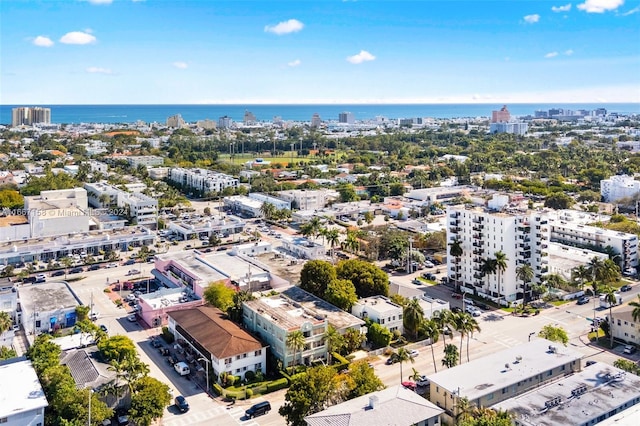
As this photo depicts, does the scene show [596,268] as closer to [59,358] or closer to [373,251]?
[373,251]

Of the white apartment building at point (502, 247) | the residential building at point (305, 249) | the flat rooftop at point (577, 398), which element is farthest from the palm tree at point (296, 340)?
the residential building at point (305, 249)

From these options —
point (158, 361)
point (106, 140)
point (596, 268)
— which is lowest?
point (158, 361)

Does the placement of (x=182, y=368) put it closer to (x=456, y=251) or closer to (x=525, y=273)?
(x=456, y=251)

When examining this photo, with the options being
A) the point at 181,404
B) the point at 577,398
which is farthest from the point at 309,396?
the point at 577,398

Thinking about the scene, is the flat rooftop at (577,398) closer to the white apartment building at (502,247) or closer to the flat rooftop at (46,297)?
the white apartment building at (502,247)

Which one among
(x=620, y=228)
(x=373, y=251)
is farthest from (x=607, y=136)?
(x=373, y=251)

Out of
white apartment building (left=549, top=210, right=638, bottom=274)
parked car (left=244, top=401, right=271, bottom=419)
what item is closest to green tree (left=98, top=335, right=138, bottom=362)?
parked car (left=244, top=401, right=271, bottom=419)
